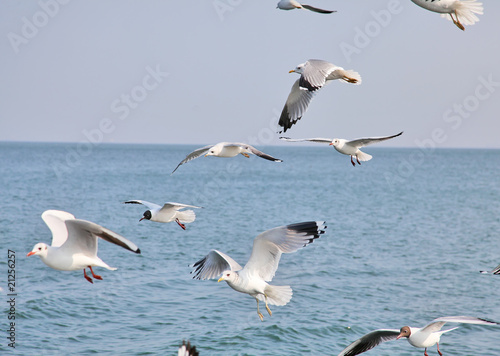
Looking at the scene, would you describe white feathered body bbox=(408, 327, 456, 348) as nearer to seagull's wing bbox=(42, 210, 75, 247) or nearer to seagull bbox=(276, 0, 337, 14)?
seagull bbox=(276, 0, 337, 14)

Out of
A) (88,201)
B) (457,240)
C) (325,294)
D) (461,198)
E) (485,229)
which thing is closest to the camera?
(325,294)

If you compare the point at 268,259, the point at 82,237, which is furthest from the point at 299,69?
the point at 82,237

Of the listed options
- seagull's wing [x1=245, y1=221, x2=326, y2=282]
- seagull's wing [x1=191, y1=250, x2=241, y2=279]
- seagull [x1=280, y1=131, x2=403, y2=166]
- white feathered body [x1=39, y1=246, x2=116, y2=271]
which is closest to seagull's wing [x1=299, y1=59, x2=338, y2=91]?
seagull [x1=280, y1=131, x2=403, y2=166]

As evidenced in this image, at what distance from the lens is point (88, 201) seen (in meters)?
50.3

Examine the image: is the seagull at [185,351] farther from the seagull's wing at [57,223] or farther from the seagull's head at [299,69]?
the seagull's head at [299,69]

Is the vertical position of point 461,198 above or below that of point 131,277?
above

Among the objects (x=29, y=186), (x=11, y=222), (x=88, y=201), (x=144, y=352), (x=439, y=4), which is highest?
(x=29, y=186)

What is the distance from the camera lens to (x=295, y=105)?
33.1 feet

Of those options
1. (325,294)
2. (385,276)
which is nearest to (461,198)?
(385,276)

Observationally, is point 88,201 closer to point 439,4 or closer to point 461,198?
point 461,198

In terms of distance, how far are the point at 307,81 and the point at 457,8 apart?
2.01 meters

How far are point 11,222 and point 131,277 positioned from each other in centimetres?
1614

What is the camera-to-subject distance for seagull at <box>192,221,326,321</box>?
8367mm

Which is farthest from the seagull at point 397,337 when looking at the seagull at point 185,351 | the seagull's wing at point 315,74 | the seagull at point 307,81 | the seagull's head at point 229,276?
the seagull's wing at point 315,74
